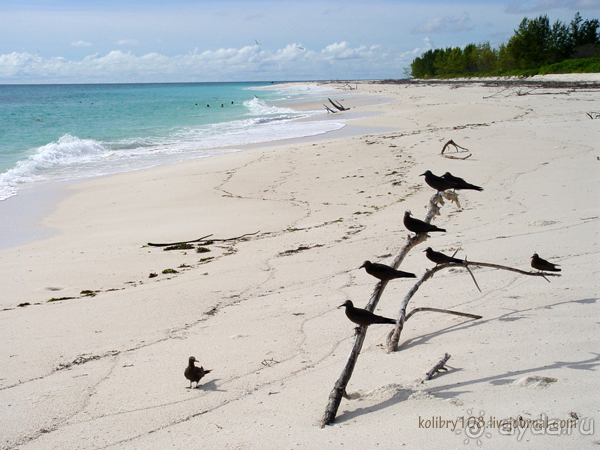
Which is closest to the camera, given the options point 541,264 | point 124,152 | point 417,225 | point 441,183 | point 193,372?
point 193,372

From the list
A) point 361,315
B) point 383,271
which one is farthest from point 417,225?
point 361,315

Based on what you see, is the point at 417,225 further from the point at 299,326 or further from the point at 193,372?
the point at 193,372

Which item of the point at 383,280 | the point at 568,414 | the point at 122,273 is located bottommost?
the point at 122,273

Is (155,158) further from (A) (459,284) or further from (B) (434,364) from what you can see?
(B) (434,364)

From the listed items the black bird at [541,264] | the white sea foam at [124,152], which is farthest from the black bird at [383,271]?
the white sea foam at [124,152]

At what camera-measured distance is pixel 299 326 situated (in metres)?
4.18

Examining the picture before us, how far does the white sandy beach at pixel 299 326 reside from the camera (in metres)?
2.70

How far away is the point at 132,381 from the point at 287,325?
137cm

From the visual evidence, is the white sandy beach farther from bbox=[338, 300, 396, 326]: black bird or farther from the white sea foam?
the white sea foam

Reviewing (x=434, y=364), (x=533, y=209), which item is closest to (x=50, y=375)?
(x=434, y=364)

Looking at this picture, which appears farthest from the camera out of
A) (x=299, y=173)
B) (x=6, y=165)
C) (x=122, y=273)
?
(x=6, y=165)

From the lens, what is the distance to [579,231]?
574cm

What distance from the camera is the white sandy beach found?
270cm

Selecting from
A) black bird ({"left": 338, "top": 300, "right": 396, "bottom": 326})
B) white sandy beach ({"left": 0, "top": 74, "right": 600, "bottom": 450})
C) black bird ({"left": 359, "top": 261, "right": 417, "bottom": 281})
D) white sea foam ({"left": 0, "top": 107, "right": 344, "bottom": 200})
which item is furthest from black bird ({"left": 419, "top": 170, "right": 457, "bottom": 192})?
white sea foam ({"left": 0, "top": 107, "right": 344, "bottom": 200})
